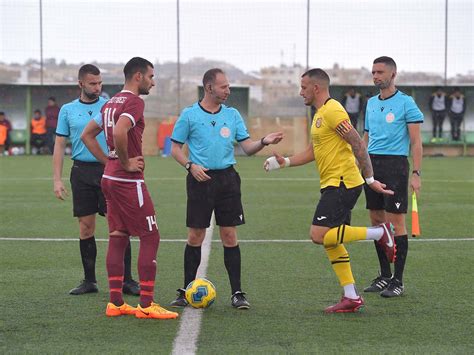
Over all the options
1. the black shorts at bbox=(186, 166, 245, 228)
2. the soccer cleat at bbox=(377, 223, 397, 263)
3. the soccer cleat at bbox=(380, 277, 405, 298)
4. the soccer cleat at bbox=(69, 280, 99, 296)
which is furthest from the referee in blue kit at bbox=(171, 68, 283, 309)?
the soccer cleat at bbox=(380, 277, 405, 298)

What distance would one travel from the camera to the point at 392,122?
887 centimetres

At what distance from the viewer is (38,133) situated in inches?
1278

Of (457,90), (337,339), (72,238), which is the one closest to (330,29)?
(457,90)

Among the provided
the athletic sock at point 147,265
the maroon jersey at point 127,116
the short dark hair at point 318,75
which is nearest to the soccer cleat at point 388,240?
the short dark hair at point 318,75

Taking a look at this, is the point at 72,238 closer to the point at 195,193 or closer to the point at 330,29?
the point at 195,193

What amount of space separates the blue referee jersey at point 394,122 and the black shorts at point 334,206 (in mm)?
1091

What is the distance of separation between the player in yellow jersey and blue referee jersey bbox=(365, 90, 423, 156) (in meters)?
0.95

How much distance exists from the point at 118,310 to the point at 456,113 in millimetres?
27078

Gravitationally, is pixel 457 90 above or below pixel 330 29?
below

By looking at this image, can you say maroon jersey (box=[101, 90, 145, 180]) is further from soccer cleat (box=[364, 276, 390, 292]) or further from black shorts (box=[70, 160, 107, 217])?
soccer cleat (box=[364, 276, 390, 292])

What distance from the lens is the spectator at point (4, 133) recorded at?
32406 mm

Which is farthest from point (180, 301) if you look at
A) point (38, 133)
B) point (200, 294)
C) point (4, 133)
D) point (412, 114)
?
point (4, 133)

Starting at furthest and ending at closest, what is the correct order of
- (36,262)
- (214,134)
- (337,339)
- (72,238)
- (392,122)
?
(72,238) → (36,262) → (392,122) → (214,134) → (337,339)

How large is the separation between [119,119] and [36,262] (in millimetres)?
3583
